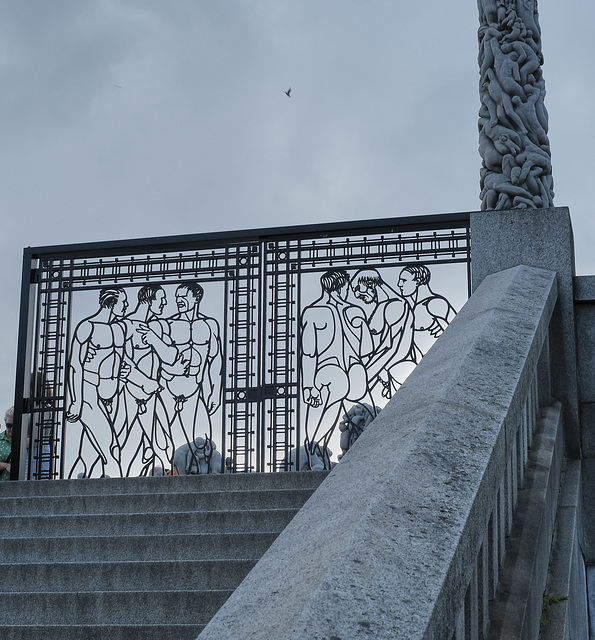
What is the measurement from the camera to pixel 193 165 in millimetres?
13211

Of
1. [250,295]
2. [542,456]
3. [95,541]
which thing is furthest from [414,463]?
[250,295]

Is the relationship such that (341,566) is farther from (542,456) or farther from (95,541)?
(95,541)

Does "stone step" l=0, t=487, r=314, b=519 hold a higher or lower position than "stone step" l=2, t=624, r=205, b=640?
higher

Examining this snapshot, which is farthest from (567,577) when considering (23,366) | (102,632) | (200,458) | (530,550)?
(23,366)

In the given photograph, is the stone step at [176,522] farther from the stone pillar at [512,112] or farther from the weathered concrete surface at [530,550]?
the stone pillar at [512,112]

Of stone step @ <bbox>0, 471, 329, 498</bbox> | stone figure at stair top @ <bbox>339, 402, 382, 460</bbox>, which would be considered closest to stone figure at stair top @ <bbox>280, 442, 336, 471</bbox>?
stone figure at stair top @ <bbox>339, 402, 382, 460</bbox>

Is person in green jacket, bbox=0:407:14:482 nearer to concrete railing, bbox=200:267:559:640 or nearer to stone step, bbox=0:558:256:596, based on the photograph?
stone step, bbox=0:558:256:596

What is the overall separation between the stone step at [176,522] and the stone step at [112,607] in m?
0.79

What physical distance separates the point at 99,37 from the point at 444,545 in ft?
46.3

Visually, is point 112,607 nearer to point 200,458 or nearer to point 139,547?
point 139,547

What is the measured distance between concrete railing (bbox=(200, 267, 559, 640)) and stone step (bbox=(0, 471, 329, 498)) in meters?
2.01

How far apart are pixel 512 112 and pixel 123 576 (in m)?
3.57

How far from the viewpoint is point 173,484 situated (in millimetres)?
5680

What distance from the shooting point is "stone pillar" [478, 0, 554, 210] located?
5.95 m
